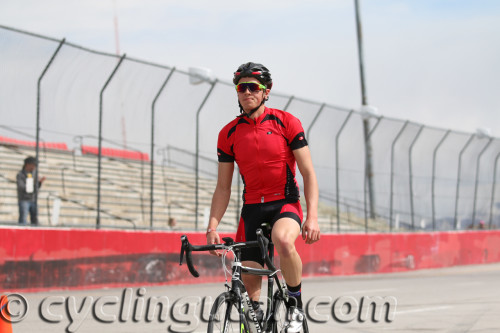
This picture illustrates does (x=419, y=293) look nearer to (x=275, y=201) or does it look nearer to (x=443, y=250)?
(x=275, y=201)

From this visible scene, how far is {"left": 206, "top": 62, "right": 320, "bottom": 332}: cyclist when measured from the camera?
4.95 meters

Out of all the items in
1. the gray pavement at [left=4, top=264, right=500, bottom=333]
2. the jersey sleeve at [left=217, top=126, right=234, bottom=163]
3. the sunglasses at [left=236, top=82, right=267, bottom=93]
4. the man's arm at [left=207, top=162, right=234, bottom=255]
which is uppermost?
the sunglasses at [left=236, top=82, right=267, bottom=93]

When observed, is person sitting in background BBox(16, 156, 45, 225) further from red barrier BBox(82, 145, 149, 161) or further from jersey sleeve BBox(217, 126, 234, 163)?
jersey sleeve BBox(217, 126, 234, 163)

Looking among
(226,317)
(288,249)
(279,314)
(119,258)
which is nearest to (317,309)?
(119,258)

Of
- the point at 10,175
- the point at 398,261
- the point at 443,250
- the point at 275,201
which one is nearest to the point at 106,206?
the point at 10,175

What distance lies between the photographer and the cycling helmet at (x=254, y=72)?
4.89 meters

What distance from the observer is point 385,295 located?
12586mm

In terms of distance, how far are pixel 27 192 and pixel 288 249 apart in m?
9.30

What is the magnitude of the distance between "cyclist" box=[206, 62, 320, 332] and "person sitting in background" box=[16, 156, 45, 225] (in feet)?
27.6

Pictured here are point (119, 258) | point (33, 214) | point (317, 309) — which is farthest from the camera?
point (119, 258)

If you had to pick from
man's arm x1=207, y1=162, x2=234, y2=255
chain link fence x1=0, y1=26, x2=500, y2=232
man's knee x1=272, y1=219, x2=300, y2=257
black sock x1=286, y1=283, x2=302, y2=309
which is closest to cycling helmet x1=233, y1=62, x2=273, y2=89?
man's arm x1=207, y1=162, x2=234, y2=255

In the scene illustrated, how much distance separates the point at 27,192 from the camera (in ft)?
43.7

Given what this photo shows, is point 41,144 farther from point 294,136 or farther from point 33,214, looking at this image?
point 294,136

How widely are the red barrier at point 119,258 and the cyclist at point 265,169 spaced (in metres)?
7.82
